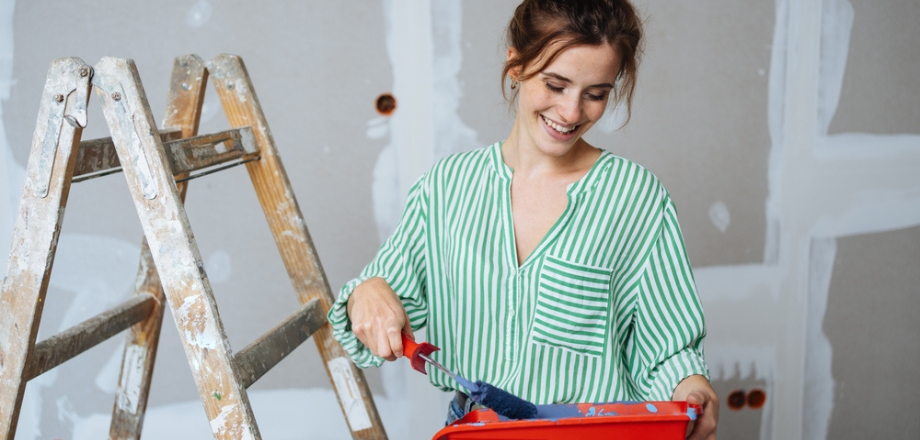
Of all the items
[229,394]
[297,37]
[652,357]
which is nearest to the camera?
[229,394]

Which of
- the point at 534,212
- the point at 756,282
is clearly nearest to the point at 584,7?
the point at 534,212

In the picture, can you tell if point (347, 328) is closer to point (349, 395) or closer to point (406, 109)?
point (349, 395)

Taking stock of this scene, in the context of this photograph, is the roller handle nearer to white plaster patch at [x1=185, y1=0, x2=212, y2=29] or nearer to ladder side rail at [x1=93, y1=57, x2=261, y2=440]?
ladder side rail at [x1=93, y1=57, x2=261, y2=440]

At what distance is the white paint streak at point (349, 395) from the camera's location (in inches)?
51.5

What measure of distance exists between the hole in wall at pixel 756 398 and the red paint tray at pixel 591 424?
1416 millimetres

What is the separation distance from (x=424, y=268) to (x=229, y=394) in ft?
1.28

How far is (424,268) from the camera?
4.00ft

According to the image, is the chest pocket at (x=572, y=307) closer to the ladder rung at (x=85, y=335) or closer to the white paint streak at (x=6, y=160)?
the ladder rung at (x=85, y=335)

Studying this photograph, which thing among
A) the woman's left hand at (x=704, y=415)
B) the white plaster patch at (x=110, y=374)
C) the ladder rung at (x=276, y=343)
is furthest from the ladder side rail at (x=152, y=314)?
the woman's left hand at (x=704, y=415)

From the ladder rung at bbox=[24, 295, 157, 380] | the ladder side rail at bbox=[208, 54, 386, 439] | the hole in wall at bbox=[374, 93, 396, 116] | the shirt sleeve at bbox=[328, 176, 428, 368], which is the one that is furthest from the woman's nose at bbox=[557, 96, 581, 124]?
the hole in wall at bbox=[374, 93, 396, 116]

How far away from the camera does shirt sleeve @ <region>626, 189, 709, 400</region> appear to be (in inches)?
40.6

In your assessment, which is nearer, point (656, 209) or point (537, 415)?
point (537, 415)

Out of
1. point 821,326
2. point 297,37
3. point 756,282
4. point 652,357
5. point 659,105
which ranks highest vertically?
point 297,37

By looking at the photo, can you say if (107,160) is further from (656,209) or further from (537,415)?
(656,209)
